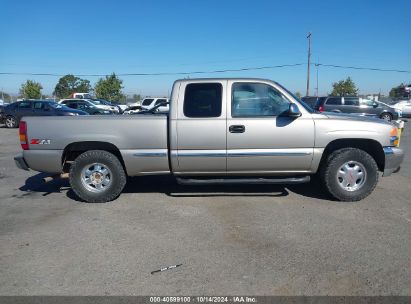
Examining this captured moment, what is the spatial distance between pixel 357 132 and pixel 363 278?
8.52 ft

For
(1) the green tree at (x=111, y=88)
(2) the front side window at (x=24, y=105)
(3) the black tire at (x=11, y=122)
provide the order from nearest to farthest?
(2) the front side window at (x=24, y=105), (3) the black tire at (x=11, y=122), (1) the green tree at (x=111, y=88)

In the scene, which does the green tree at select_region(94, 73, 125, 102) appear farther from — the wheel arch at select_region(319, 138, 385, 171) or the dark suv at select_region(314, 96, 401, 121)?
the wheel arch at select_region(319, 138, 385, 171)

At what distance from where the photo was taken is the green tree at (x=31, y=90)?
5847cm

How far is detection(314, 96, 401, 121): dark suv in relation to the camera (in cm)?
1984

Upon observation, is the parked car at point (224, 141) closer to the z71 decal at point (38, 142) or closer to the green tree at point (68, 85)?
the z71 decal at point (38, 142)

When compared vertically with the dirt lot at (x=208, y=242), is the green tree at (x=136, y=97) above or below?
above

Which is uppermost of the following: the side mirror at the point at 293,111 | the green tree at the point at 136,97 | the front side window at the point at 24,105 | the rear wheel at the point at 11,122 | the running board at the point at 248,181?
the green tree at the point at 136,97

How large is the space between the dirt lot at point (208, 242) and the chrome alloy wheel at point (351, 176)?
282mm

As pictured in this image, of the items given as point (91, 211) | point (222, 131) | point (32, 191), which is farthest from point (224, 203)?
point (32, 191)

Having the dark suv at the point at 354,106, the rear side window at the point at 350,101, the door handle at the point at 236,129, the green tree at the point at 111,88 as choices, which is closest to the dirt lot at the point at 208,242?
the door handle at the point at 236,129

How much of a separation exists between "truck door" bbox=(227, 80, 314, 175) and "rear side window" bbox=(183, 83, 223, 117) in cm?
18

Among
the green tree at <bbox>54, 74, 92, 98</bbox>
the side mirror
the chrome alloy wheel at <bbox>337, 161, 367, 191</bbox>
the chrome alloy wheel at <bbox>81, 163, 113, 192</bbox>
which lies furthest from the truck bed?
the green tree at <bbox>54, 74, 92, 98</bbox>

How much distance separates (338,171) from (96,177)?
368 cm

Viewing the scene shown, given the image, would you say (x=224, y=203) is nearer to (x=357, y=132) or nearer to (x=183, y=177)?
(x=183, y=177)
